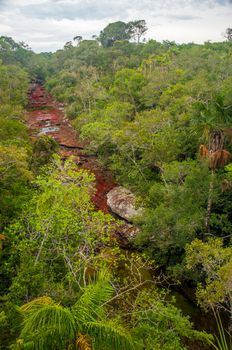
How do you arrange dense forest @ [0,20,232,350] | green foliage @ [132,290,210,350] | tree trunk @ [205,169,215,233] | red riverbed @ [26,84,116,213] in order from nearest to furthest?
dense forest @ [0,20,232,350]
green foliage @ [132,290,210,350]
tree trunk @ [205,169,215,233]
red riverbed @ [26,84,116,213]

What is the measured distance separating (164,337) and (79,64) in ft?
224

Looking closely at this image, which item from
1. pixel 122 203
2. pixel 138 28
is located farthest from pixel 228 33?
pixel 122 203

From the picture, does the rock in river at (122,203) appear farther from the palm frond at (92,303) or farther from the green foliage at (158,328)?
the palm frond at (92,303)

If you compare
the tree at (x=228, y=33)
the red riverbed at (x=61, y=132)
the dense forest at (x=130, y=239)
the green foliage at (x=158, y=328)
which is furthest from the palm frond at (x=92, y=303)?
the tree at (x=228, y=33)

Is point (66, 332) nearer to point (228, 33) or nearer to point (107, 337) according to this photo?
point (107, 337)

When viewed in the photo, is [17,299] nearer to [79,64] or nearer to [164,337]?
[164,337]

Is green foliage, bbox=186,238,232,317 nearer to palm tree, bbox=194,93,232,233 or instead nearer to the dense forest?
the dense forest

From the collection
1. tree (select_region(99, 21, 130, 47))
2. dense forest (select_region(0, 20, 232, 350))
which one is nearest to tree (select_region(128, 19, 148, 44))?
tree (select_region(99, 21, 130, 47))

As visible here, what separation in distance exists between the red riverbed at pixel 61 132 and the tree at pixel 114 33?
25.0 meters

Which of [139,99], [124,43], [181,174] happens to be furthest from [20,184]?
[124,43]

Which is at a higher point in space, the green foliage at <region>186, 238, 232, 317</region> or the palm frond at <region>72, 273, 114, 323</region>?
the palm frond at <region>72, 273, 114, 323</region>

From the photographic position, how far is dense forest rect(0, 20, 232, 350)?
876cm

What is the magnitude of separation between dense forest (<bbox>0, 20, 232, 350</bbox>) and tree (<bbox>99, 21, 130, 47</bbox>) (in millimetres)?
57010

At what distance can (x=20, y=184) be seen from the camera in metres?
19.8
